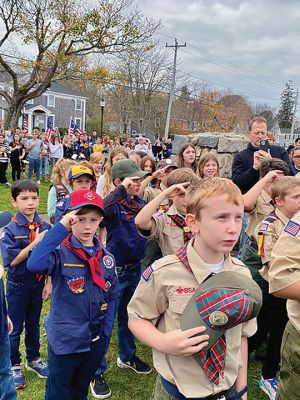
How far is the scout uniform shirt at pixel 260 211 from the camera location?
3477 millimetres

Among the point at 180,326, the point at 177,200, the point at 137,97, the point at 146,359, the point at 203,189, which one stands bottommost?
the point at 146,359

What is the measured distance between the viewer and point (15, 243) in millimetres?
3076

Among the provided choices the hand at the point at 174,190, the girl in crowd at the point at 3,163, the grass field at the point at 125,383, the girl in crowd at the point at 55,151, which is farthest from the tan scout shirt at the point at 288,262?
the girl in crowd at the point at 55,151

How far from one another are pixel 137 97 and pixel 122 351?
123 ft

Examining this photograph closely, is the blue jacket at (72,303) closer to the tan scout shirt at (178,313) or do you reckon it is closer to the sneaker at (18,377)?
the tan scout shirt at (178,313)

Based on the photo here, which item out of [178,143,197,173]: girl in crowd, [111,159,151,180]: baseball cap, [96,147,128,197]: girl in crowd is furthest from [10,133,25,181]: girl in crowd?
[111,159,151,180]: baseball cap

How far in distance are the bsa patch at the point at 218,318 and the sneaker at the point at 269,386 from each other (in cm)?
204

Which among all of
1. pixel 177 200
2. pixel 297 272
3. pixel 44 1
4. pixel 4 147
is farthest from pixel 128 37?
pixel 297 272

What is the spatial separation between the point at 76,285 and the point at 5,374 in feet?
2.21

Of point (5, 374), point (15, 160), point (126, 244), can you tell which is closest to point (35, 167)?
point (15, 160)

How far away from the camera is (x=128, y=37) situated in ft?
60.7

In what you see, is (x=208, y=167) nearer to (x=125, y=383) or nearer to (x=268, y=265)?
(x=268, y=265)

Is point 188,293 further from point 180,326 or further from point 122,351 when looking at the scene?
point 122,351

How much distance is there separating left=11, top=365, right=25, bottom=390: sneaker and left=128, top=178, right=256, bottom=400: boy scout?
181 centimetres
